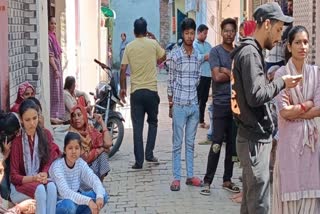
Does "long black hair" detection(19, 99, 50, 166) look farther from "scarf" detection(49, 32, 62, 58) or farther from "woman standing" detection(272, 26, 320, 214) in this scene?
"scarf" detection(49, 32, 62, 58)

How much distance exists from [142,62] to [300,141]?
12.9 feet

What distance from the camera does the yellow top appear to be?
8773 millimetres

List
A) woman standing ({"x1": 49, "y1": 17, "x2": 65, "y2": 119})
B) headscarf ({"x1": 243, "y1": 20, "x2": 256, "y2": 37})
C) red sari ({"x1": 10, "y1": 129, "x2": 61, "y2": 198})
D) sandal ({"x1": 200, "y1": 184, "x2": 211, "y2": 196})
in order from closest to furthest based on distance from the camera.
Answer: red sari ({"x1": 10, "y1": 129, "x2": 61, "y2": 198}) < headscarf ({"x1": 243, "y1": 20, "x2": 256, "y2": 37}) < sandal ({"x1": 200, "y1": 184, "x2": 211, "y2": 196}) < woman standing ({"x1": 49, "y1": 17, "x2": 65, "y2": 119})

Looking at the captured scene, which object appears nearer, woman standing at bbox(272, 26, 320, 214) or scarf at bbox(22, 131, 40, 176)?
woman standing at bbox(272, 26, 320, 214)

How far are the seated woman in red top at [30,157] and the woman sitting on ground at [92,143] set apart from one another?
3.05ft

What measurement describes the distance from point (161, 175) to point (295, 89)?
3771 mm

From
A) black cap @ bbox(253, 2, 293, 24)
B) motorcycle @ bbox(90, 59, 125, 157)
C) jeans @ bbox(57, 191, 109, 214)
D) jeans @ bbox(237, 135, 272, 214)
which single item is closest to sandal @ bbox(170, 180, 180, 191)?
motorcycle @ bbox(90, 59, 125, 157)

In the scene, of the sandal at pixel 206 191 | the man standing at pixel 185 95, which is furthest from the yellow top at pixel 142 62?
the sandal at pixel 206 191

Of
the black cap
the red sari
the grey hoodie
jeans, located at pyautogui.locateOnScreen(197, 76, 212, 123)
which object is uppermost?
the black cap

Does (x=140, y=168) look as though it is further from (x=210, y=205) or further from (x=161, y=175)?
(x=210, y=205)

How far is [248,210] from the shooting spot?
5223mm

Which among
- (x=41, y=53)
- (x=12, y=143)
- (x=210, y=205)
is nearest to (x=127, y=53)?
(x=41, y=53)

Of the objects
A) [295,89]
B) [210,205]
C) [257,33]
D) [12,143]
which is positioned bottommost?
[210,205]

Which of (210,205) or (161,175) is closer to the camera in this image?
(210,205)
